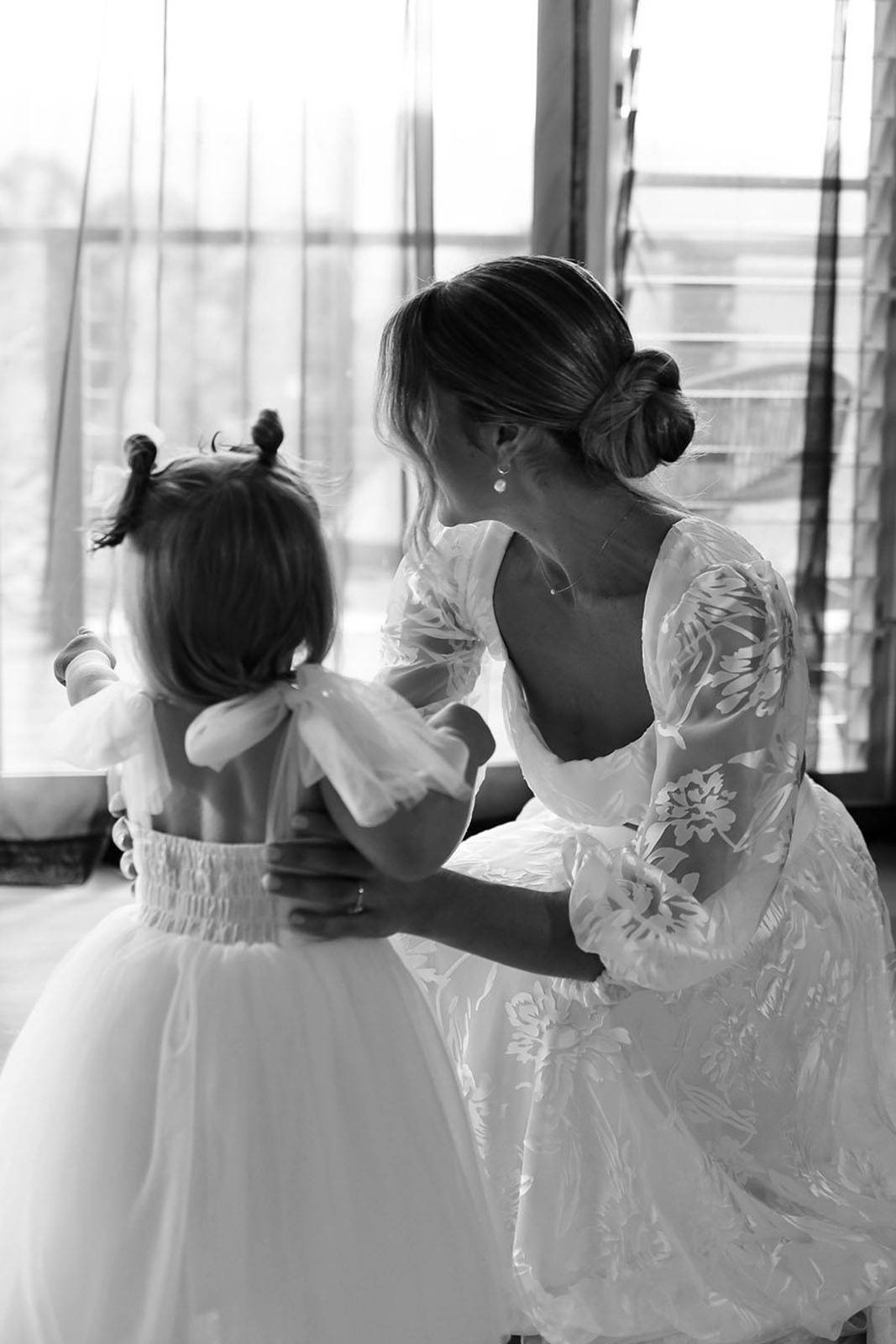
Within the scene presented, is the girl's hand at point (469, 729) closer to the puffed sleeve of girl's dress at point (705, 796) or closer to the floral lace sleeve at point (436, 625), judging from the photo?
the puffed sleeve of girl's dress at point (705, 796)

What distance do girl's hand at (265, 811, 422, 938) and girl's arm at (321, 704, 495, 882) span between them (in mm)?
14

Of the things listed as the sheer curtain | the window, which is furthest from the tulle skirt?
the window

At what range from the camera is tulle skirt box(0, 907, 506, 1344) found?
3.28ft

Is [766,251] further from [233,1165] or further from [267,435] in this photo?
[233,1165]

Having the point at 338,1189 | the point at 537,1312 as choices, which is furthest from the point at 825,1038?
the point at 338,1189

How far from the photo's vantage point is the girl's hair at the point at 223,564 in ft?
3.32

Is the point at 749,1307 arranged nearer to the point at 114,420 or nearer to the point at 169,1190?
the point at 169,1190

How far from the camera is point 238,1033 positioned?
1.02 m

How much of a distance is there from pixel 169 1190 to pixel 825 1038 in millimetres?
674

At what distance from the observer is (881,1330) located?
1.28 meters

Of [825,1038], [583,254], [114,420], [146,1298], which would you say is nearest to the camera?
[146,1298]

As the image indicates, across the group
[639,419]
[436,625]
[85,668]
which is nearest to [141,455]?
[85,668]

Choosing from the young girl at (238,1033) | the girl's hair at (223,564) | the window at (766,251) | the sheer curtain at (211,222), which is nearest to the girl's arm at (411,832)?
the young girl at (238,1033)

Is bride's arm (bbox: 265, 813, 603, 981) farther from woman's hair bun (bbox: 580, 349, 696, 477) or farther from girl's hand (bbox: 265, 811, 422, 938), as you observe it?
woman's hair bun (bbox: 580, 349, 696, 477)
